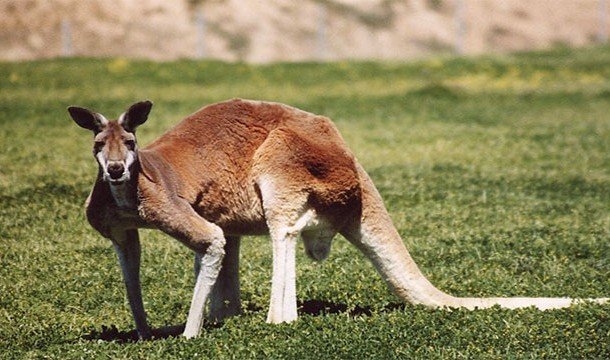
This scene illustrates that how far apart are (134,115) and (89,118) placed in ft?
0.82

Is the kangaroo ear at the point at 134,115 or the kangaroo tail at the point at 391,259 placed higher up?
the kangaroo ear at the point at 134,115

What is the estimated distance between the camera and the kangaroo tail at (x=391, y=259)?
23.8ft

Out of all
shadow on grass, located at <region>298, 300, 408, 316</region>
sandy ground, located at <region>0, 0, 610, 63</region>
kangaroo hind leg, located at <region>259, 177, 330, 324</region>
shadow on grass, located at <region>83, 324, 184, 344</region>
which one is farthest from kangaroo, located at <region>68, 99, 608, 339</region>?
sandy ground, located at <region>0, 0, 610, 63</region>

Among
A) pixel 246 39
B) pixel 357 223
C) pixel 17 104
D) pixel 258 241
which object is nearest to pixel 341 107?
pixel 17 104

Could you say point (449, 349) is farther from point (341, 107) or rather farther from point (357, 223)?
point (341, 107)

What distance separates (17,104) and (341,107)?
5595mm

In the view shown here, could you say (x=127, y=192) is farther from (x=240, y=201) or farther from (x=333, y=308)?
(x=333, y=308)

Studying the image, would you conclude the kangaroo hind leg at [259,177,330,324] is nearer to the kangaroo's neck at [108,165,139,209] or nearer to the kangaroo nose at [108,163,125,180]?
the kangaroo's neck at [108,165,139,209]

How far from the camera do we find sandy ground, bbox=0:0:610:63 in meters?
38.5

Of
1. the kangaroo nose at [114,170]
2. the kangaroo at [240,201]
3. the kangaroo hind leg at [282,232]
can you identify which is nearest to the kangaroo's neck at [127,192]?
the kangaroo at [240,201]

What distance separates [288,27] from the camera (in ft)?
136

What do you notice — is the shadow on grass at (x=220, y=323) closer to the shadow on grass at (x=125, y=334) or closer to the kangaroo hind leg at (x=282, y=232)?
the shadow on grass at (x=125, y=334)

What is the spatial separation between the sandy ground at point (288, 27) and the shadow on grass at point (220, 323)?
26578 mm

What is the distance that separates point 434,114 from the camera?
19.4m
